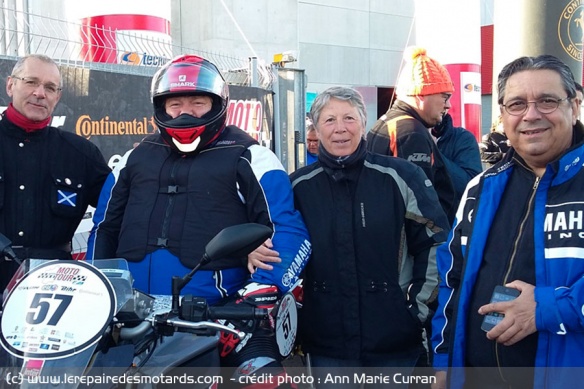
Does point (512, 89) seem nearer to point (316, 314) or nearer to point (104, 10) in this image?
point (316, 314)

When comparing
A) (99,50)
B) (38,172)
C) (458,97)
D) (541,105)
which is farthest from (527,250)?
(458,97)

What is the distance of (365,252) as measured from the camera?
111 inches

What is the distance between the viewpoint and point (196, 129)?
9.07 ft

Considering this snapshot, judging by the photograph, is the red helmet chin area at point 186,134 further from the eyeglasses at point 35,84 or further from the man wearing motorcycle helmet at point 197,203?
the eyeglasses at point 35,84

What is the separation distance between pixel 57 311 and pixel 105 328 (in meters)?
0.14

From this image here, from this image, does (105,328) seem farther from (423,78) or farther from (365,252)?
(423,78)

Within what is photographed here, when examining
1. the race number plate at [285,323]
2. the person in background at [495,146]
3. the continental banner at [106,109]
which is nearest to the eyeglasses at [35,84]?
the continental banner at [106,109]

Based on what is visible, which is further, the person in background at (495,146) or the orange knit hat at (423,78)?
the person in background at (495,146)

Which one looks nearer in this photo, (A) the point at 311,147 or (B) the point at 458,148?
(B) the point at 458,148

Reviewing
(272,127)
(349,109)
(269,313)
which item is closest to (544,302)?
(269,313)

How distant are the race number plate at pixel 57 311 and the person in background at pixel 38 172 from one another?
1.46 metres

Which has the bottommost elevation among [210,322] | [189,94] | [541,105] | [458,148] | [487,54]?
[210,322]

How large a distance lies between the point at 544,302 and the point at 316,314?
1167 millimetres

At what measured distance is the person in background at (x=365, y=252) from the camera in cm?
281
